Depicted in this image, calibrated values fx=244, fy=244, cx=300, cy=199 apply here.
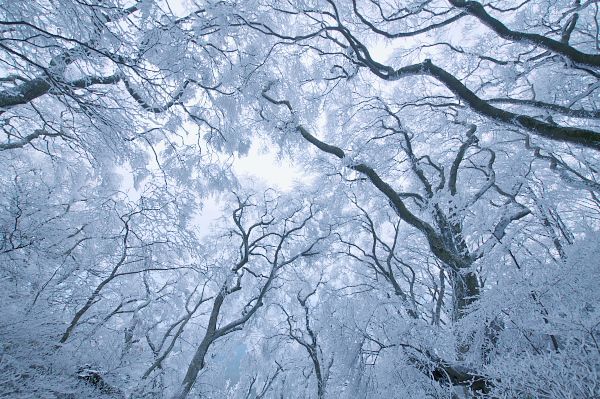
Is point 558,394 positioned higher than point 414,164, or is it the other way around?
point 414,164

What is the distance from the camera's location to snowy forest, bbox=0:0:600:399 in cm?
204

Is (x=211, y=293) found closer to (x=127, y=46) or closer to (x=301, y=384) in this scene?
(x=301, y=384)

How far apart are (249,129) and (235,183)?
49.5 inches

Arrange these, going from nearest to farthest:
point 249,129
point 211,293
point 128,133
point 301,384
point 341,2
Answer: point 128,133 < point 341,2 < point 249,129 < point 211,293 < point 301,384

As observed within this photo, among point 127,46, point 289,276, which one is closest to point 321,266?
point 289,276

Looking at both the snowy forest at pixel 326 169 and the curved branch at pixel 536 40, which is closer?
the snowy forest at pixel 326 169

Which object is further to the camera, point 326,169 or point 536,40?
point 326,169

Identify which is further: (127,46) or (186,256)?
(186,256)

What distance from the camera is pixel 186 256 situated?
→ 15.0 ft

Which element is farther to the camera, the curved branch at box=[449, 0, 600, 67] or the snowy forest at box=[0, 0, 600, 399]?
the curved branch at box=[449, 0, 600, 67]

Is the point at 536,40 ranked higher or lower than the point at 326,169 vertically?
lower

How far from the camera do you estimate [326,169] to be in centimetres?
566

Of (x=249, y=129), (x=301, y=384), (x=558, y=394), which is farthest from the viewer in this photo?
(x=301, y=384)

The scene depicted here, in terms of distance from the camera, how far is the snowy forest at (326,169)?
80.4 inches
